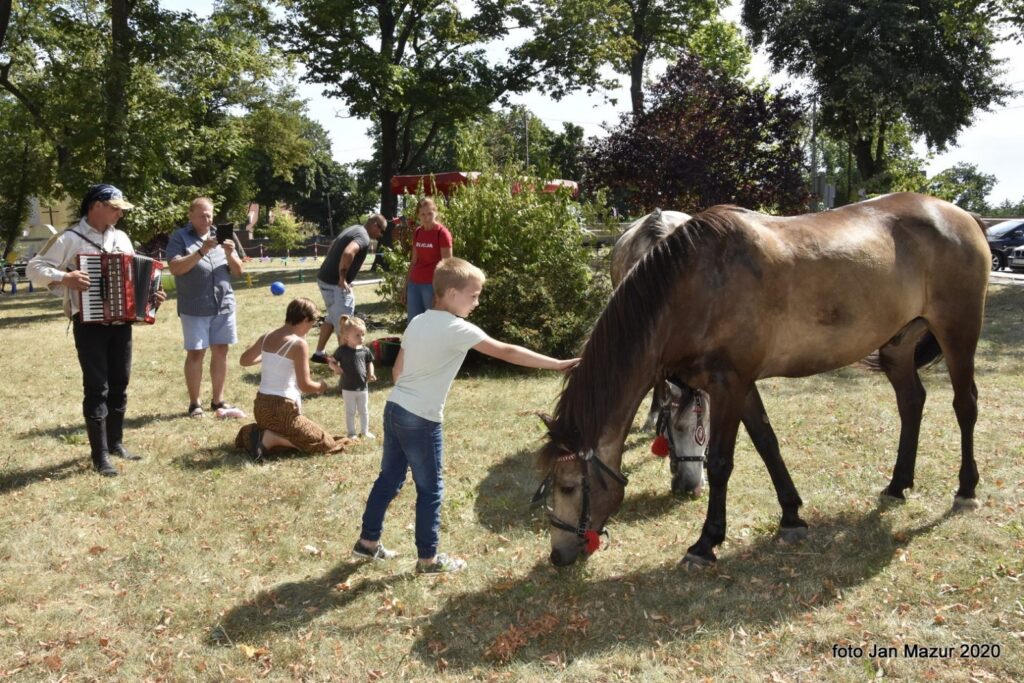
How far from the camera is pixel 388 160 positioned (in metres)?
27.7

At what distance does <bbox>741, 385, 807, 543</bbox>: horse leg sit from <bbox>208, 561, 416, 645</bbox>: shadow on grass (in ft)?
7.18

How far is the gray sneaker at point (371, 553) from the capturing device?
4.40 metres

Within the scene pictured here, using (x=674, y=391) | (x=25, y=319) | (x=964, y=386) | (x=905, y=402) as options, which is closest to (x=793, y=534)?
(x=674, y=391)

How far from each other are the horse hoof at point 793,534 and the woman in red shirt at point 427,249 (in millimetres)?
5154

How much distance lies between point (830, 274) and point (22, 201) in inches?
1432

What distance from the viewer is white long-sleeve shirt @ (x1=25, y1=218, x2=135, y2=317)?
5691mm

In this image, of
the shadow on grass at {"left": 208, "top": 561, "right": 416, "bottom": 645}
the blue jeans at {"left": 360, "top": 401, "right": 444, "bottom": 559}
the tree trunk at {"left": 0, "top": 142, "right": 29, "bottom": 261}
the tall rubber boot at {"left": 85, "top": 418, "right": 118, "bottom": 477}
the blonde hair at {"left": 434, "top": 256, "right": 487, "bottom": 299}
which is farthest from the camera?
the tree trunk at {"left": 0, "top": 142, "right": 29, "bottom": 261}

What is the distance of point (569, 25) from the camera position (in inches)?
998

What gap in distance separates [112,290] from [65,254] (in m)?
0.47

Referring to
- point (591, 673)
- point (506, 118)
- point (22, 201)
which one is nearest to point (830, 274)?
point (591, 673)

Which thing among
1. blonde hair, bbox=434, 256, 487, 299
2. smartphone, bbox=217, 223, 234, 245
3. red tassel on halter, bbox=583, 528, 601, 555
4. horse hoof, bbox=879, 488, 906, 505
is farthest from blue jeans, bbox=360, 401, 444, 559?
smartphone, bbox=217, 223, 234, 245

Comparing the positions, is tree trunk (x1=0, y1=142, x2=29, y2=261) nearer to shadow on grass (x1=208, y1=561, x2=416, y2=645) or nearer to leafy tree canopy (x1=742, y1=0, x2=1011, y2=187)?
leafy tree canopy (x1=742, y1=0, x2=1011, y2=187)

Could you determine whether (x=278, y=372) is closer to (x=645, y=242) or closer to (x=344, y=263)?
(x=344, y=263)

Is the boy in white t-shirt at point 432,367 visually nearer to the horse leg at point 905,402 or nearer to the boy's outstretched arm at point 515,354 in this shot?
the boy's outstretched arm at point 515,354
